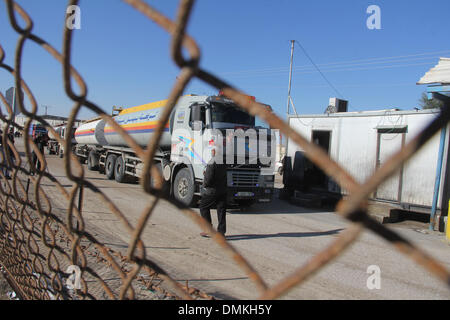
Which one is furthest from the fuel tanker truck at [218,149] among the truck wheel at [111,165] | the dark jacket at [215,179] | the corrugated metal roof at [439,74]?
the truck wheel at [111,165]

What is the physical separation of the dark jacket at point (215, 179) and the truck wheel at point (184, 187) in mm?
2620

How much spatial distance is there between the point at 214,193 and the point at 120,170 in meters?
8.40

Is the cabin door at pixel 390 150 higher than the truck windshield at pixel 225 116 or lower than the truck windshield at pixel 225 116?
lower

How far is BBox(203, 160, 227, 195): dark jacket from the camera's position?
661cm

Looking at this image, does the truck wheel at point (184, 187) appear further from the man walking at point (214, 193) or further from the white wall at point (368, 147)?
the white wall at point (368, 147)

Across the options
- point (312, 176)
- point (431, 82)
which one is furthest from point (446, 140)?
point (312, 176)

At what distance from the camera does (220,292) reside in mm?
3889

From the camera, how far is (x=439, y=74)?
797 centimetres

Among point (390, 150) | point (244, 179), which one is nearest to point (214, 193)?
point (244, 179)

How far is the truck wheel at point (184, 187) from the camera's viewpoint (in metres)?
9.30
